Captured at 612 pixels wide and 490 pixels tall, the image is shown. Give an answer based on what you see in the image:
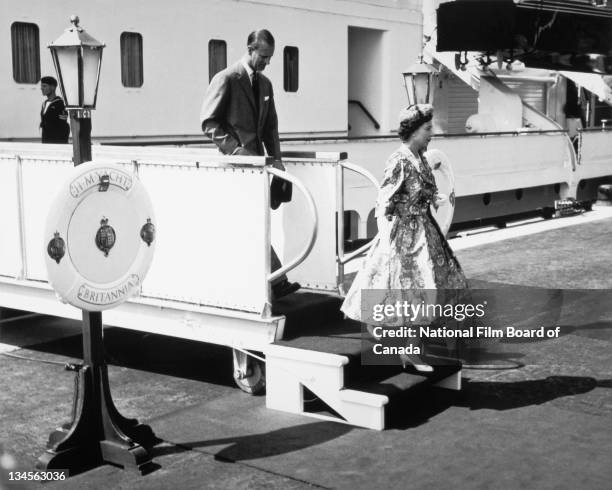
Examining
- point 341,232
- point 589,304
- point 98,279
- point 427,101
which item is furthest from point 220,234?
point 427,101

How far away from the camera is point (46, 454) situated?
5531mm

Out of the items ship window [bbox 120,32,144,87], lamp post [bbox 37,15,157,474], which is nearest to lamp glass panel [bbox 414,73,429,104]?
ship window [bbox 120,32,144,87]

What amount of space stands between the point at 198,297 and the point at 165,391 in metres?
0.71

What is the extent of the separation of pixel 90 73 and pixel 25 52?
28.2ft

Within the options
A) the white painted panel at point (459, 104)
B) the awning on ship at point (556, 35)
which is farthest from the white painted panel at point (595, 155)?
the awning on ship at point (556, 35)

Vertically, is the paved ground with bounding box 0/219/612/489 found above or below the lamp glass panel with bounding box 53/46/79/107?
below

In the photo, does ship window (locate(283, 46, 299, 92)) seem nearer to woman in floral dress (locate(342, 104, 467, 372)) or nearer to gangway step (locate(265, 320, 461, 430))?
woman in floral dress (locate(342, 104, 467, 372))

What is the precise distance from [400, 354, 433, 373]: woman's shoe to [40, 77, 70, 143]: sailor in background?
7410 mm

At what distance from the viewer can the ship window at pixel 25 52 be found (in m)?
13.5

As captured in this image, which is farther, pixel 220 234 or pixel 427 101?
pixel 427 101

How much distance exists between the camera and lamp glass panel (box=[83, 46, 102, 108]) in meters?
5.53

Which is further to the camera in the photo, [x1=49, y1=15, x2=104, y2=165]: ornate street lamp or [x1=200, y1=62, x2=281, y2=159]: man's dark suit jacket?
[x1=200, y1=62, x2=281, y2=159]: man's dark suit jacket

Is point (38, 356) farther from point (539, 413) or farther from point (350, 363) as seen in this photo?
point (539, 413)

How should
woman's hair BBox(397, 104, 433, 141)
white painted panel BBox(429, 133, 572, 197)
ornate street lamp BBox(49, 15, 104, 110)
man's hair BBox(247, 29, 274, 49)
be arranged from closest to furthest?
1. ornate street lamp BBox(49, 15, 104, 110)
2. woman's hair BBox(397, 104, 433, 141)
3. man's hair BBox(247, 29, 274, 49)
4. white painted panel BBox(429, 133, 572, 197)
